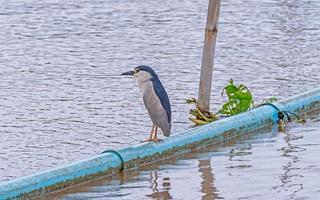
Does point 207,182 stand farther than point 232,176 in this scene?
No

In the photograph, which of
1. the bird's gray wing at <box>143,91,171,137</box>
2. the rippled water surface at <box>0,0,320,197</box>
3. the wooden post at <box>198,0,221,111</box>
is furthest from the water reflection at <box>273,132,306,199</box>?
the bird's gray wing at <box>143,91,171,137</box>

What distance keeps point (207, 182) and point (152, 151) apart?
0.88 meters

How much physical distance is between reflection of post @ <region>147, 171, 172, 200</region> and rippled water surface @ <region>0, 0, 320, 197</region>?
0.17 metres

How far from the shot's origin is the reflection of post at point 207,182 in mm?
9052

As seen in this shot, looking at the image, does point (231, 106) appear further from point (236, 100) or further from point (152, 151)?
point (152, 151)

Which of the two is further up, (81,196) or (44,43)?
(44,43)

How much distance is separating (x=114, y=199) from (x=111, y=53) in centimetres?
845

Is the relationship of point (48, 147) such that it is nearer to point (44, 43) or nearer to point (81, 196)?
point (81, 196)

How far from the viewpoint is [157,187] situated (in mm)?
9469

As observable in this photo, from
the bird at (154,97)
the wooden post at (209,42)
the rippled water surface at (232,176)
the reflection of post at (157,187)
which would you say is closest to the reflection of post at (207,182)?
the rippled water surface at (232,176)

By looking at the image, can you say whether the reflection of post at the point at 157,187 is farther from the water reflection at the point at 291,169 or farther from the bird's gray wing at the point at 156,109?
the water reflection at the point at 291,169

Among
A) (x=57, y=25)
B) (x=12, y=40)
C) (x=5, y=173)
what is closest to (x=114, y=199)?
(x=5, y=173)

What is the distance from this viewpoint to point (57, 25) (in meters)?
20.1

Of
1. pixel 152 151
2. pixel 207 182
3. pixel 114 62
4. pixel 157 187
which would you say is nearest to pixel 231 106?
pixel 152 151
